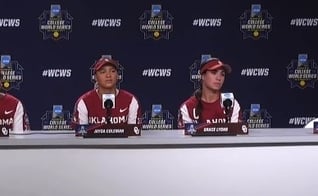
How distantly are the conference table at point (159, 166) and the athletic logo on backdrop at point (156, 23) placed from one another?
3273 millimetres

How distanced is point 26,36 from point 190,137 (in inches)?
133

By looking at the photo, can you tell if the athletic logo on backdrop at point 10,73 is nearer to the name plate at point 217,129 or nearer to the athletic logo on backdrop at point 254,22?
the athletic logo on backdrop at point 254,22

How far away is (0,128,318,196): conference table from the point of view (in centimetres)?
131

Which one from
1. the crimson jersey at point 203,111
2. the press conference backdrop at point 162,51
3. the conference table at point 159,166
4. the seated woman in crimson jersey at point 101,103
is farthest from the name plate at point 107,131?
the press conference backdrop at point 162,51

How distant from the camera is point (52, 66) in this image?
4.53 metres

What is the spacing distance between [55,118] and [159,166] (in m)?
3.37

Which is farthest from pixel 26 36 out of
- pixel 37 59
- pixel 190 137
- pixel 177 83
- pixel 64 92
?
pixel 190 137

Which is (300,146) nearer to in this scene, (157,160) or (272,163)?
(272,163)

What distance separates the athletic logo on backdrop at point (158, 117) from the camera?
463 cm

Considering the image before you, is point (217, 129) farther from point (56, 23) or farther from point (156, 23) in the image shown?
point (56, 23)

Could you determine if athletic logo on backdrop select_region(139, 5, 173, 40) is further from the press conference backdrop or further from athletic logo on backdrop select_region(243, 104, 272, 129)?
athletic logo on backdrop select_region(243, 104, 272, 129)

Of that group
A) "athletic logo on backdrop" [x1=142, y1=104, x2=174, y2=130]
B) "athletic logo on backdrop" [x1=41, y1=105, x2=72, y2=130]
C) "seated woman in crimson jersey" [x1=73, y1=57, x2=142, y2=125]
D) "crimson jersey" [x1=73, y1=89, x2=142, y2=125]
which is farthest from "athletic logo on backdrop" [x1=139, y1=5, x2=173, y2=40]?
"crimson jersey" [x1=73, y1=89, x2=142, y2=125]

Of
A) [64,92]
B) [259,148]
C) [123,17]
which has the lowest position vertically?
[259,148]

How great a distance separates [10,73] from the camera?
4.50 m
